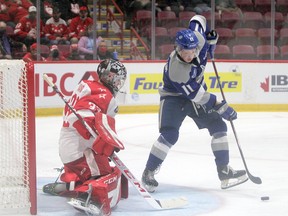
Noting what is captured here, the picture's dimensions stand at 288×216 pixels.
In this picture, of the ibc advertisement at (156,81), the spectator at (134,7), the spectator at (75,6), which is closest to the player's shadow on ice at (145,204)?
the ibc advertisement at (156,81)

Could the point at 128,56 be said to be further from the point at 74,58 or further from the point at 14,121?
the point at 14,121

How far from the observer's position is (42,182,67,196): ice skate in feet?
16.3

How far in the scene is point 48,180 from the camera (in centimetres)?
553

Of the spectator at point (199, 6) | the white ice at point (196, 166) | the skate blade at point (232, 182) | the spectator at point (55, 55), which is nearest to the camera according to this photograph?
the white ice at point (196, 166)

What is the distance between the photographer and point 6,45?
9.66 m

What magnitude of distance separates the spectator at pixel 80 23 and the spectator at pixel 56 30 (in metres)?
0.08

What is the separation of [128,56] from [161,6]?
2.85 feet

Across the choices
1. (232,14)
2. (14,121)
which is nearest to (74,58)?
(232,14)

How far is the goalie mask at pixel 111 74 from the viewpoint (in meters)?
4.60

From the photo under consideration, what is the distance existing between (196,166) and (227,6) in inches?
201

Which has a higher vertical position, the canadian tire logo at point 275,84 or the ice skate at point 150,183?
the ice skate at point 150,183

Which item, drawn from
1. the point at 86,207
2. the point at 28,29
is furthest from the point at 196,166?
the point at 28,29

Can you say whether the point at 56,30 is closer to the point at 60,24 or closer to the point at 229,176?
the point at 60,24

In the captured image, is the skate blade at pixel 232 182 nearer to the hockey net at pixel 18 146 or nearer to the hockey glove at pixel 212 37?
the hockey glove at pixel 212 37
